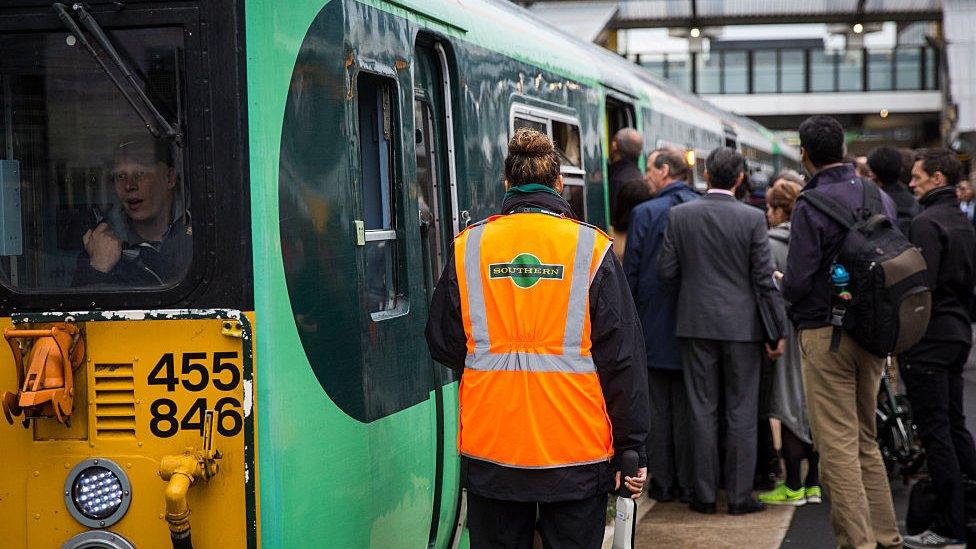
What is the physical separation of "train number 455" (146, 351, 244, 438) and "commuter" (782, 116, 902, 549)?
10.1 feet

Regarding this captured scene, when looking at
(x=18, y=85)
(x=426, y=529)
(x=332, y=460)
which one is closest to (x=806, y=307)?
(x=426, y=529)

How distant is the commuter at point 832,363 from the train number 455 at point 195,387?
10.1 ft

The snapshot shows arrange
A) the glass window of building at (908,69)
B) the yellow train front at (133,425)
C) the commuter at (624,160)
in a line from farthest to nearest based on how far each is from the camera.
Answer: the glass window of building at (908,69)
the commuter at (624,160)
the yellow train front at (133,425)

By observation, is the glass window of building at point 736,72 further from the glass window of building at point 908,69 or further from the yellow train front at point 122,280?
the yellow train front at point 122,280

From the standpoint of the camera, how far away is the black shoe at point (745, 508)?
747 centimetres

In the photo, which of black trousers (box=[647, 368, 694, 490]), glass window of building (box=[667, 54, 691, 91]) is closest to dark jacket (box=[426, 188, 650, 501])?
black trousers (box=[647, 368, 694, 490])

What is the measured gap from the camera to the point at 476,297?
4.05m

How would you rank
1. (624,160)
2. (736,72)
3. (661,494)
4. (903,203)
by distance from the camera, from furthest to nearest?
1. (736,72)
2. (624,160)
3. (903,203)
4. (661,494)

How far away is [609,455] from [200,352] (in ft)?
4.33

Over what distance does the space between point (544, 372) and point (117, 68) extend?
1.58 m

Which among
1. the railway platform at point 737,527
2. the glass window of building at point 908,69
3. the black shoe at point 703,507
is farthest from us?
the glass window of building at point 908,69

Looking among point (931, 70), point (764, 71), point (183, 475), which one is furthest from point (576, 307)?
point (931, 70)

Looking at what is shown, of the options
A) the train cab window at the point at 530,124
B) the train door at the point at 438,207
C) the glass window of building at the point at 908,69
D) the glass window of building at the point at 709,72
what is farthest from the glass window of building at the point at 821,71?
the train door at the point at 438,207

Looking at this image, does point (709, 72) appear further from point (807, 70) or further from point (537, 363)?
point (537, 363)
